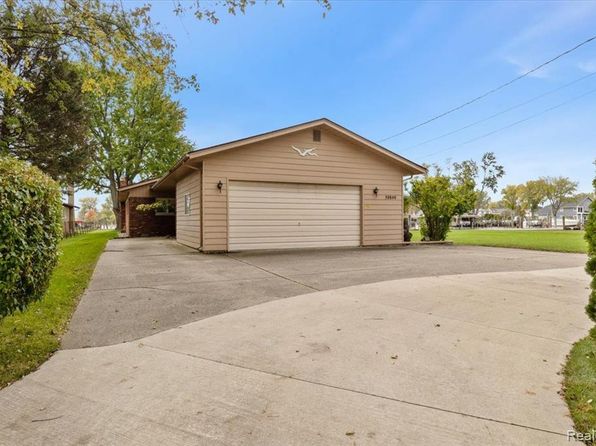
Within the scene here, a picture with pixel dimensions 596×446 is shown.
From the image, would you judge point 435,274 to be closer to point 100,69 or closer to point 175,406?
point 175,406

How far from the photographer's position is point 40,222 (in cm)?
293

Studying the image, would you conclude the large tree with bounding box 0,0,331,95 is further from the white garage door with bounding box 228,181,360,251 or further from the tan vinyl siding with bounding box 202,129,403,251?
the white garage door with bounding box 228,181,360,251

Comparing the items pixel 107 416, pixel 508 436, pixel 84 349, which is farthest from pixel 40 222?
pixel 508 436

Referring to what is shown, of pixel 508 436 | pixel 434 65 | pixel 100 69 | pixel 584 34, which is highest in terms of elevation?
pixel 434 65

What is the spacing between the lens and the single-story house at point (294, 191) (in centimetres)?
1062

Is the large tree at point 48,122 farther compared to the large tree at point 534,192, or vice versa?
the large tree at point 534,192

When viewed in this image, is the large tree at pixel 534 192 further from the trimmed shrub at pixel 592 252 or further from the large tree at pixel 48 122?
the trimmed shrub at pixel 592 252

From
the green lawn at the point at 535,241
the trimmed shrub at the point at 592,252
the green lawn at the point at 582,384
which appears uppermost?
the trimmed shrub at the point at 592,252

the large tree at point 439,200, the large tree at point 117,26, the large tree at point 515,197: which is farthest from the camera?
the large tree at point 515,197

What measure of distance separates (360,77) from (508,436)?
20495mm

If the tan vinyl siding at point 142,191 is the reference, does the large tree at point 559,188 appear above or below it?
above

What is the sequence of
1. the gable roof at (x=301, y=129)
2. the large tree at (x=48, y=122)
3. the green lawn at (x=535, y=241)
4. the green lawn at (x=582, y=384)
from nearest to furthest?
the green lawn at (x=582, y=384) → the gable roof at (x=301, y=129) → the green lawn at (x=535, y=241) → the large tree at (x=48, y=122)

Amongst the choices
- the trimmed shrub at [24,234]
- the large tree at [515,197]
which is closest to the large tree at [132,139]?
the trimmed shrub at [24,234]

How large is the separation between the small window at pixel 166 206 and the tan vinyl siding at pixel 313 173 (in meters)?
9.69
